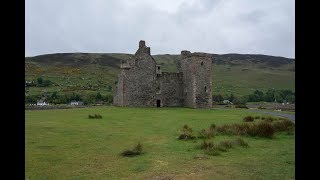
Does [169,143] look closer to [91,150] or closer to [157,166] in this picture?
[91,150]

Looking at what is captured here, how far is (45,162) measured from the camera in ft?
45.1

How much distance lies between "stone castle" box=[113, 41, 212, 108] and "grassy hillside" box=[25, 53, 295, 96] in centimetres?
4669

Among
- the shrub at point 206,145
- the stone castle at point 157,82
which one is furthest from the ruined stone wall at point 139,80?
the shrub at point 206,145

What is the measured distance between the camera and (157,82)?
53781mm

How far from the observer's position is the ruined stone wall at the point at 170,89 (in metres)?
54.0

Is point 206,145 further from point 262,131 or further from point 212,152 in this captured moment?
point 262,131

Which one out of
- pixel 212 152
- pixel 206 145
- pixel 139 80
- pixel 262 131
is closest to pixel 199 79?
pixel 139 80

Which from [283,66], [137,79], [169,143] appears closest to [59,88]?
[137,79]

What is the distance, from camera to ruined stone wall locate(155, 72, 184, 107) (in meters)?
54.0

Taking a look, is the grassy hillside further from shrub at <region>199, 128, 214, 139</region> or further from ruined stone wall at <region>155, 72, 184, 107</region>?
shrub at <region>199, 128, 214, 139</region>

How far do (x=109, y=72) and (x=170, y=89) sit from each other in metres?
92.9

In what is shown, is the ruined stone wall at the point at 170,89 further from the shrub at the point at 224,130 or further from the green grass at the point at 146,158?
the green grass at the point at 146,158
